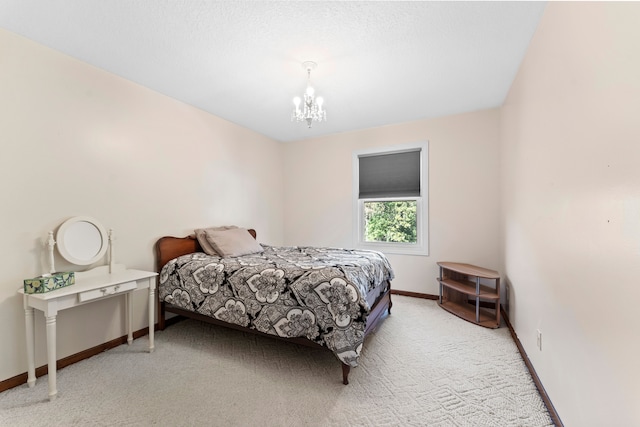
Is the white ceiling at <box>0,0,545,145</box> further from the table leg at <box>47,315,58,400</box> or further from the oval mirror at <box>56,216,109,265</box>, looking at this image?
the table leg at <box>47,315,58,400</box>

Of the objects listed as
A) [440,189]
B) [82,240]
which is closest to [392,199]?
[440,189]

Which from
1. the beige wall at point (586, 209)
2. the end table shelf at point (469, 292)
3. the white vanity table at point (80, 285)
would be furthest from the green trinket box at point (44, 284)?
the end table shelf at point (469, 292)

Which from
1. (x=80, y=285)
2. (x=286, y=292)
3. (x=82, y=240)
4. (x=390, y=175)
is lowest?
(x=286, y=292)

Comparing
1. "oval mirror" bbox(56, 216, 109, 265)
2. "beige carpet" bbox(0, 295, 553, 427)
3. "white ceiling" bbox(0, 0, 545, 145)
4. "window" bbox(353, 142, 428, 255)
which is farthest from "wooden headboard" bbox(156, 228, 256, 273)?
"window" bbox(353, 142, 428, 255)

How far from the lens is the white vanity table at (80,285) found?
1.74 metres

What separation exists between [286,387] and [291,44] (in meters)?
2.53

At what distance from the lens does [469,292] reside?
2.87 meters

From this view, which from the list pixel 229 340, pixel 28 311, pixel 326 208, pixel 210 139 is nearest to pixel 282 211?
pixel 326 208

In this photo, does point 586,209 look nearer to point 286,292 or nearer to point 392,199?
point 286,292

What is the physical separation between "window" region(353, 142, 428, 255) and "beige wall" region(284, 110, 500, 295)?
10cm

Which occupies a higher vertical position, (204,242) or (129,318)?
(204,242)

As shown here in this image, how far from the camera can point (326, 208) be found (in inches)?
175

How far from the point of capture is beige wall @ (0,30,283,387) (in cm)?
188

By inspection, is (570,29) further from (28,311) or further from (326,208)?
(28,311)
